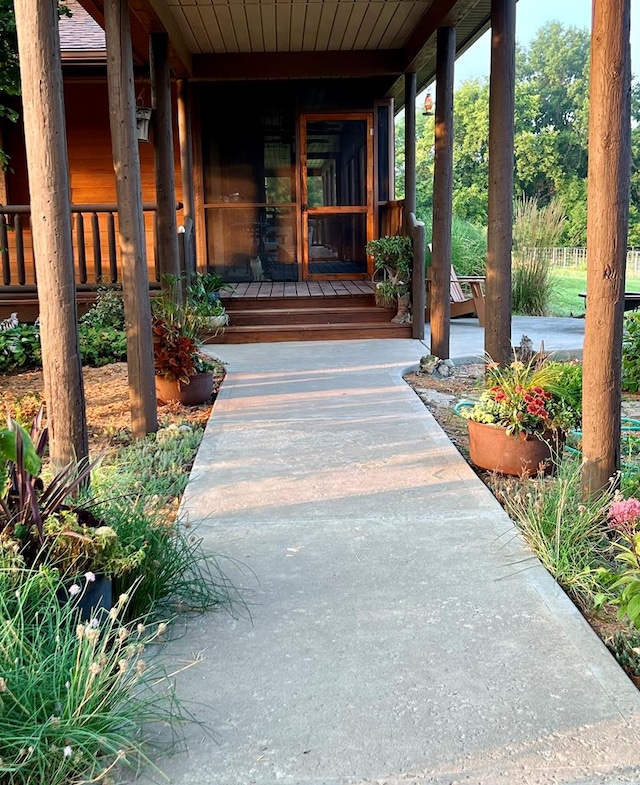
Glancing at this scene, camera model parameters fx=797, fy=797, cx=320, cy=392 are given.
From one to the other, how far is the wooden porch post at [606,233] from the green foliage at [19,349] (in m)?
5.52

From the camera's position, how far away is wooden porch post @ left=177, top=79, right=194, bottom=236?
9.16 m

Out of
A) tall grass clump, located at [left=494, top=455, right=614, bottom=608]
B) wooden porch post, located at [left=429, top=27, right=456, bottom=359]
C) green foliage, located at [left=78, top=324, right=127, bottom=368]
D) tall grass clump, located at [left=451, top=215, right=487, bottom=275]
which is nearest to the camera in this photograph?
tall grass clump, located at [left=494, top=455, right=614, bottom=608]

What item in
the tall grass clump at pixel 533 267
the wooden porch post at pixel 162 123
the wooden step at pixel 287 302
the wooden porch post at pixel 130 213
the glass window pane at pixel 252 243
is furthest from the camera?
the tall grass clump at pixel 533 267

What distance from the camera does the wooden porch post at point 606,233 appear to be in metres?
3.09

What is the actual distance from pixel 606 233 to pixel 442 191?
4.14m

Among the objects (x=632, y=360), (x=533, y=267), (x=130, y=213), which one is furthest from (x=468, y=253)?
(x=130, y=213)

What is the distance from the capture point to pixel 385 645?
2.44 m

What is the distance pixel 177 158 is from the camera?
1053 centimetres

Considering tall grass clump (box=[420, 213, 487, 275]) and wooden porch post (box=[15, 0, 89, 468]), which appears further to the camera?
tall grass clump (box=[420, 213, 487, 275])

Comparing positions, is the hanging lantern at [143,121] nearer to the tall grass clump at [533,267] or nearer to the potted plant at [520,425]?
the potted plant at [520,425]

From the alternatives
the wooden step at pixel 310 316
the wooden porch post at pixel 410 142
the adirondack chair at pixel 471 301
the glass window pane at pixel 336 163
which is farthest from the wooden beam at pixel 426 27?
the adirondack chair at pixel 471 301

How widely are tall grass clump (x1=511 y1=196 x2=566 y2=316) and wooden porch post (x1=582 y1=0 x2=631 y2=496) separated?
8542mm

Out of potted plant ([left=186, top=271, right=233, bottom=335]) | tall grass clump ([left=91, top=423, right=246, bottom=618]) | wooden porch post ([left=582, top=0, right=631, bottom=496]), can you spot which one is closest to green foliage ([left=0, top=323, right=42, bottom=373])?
potted plant ([left=186, top=271, right=233, bottom=335])

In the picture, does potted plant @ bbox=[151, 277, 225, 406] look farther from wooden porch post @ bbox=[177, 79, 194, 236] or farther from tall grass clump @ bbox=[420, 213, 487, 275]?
tall grass clump @ bbox=[420, 213, 487, 275]
